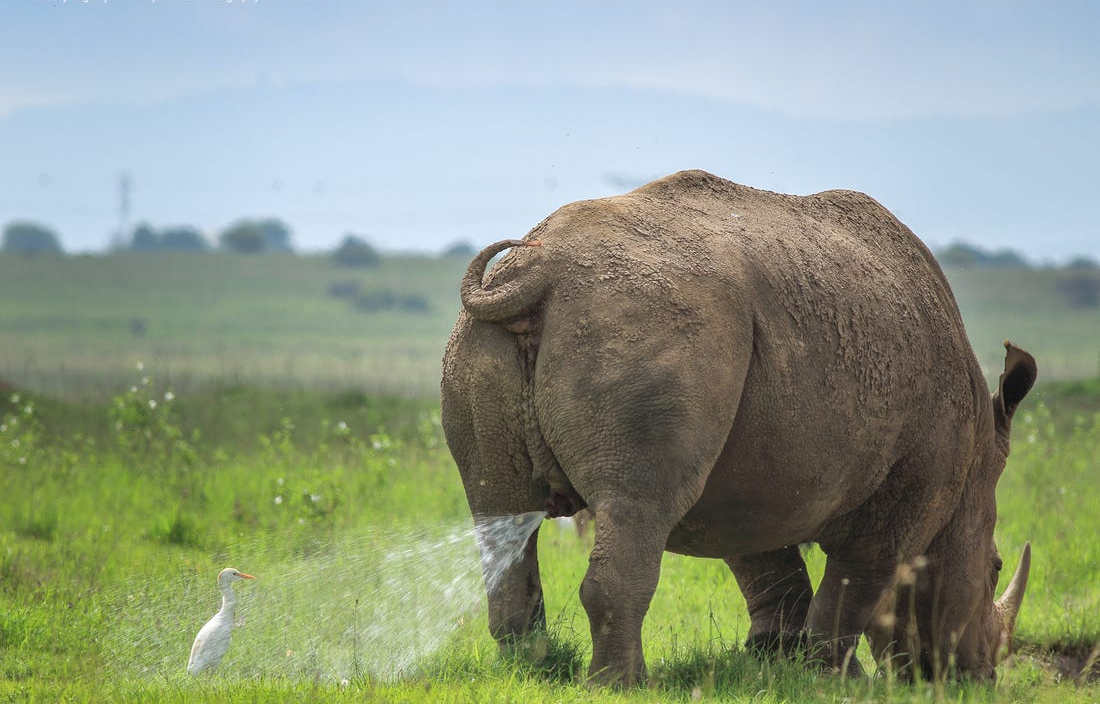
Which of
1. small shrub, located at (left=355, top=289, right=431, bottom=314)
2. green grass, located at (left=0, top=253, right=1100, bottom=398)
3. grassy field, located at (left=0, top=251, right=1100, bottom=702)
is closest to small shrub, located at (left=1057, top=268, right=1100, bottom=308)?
green grass, located at (left=0, top=253, right=1100, bottom=398)

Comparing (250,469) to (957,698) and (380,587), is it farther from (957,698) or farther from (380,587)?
(957,698)

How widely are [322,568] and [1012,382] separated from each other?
3.93 meters

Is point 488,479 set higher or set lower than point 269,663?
higher

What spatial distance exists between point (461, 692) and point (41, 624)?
2.87 metres

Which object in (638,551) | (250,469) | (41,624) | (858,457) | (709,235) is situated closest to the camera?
(638,551)

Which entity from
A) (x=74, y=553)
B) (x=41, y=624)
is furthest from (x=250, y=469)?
(x=41, y=624)

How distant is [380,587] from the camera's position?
7.08 meters

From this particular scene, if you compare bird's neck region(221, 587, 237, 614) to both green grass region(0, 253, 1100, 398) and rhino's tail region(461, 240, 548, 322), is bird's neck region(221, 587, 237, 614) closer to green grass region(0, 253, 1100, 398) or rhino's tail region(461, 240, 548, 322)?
rhino's tail region(461, 240, 548, 322)

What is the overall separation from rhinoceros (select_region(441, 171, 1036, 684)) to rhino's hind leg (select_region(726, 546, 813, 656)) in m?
0.03

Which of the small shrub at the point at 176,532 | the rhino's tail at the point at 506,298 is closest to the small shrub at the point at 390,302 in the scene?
the small shrub at the point at 176,532

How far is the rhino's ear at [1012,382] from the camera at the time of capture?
676cm

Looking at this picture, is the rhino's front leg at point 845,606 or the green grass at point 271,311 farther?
the green grass at point 271,311

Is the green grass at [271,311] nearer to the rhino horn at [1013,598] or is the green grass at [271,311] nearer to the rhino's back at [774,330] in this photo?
the rhino horn at [1013,598]

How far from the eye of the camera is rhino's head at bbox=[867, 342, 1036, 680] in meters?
6.70
